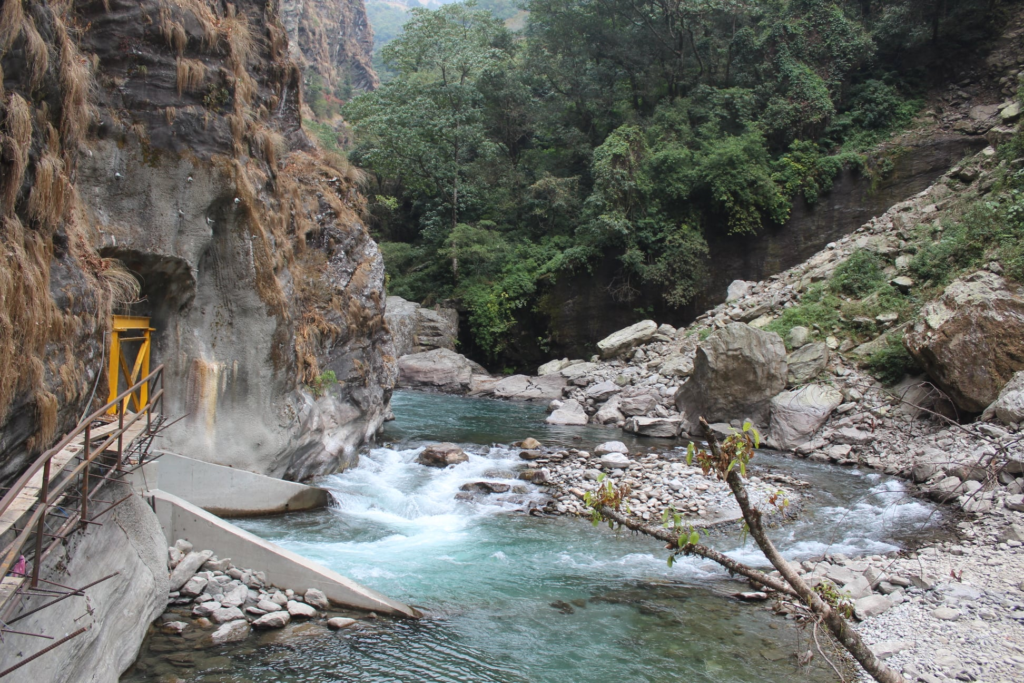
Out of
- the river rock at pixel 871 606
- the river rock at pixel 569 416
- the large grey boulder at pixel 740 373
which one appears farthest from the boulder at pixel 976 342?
the river rock at pixel 569 416

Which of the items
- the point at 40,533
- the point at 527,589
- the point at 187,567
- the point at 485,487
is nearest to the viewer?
the point at 40,533

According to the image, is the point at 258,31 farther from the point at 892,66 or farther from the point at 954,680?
the point at 892,66

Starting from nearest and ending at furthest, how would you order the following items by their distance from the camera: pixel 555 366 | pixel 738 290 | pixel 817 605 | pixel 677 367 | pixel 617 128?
pixel 817 605
pixel 677 367
pixel 738 290
pixel 555 366
pixel 617 128

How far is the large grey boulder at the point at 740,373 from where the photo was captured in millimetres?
14016

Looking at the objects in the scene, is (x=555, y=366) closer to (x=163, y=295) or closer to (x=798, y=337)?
(x=798, y=337)

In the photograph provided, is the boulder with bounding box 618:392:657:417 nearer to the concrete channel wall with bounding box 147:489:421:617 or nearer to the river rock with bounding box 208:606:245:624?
the concrete channel wall with bounding box 147:489:421:617

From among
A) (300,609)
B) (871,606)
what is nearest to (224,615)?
(300,609)

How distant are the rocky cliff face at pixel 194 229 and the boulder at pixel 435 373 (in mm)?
9729

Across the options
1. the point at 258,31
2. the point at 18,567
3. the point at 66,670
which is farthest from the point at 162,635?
the point at 258,31

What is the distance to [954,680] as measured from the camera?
4.74 meters

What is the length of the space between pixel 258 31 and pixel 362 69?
5749cm

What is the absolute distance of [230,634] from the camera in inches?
213

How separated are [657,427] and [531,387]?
23.0 feet

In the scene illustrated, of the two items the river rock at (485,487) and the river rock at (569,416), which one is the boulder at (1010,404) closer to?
the river rock at (485,487)
